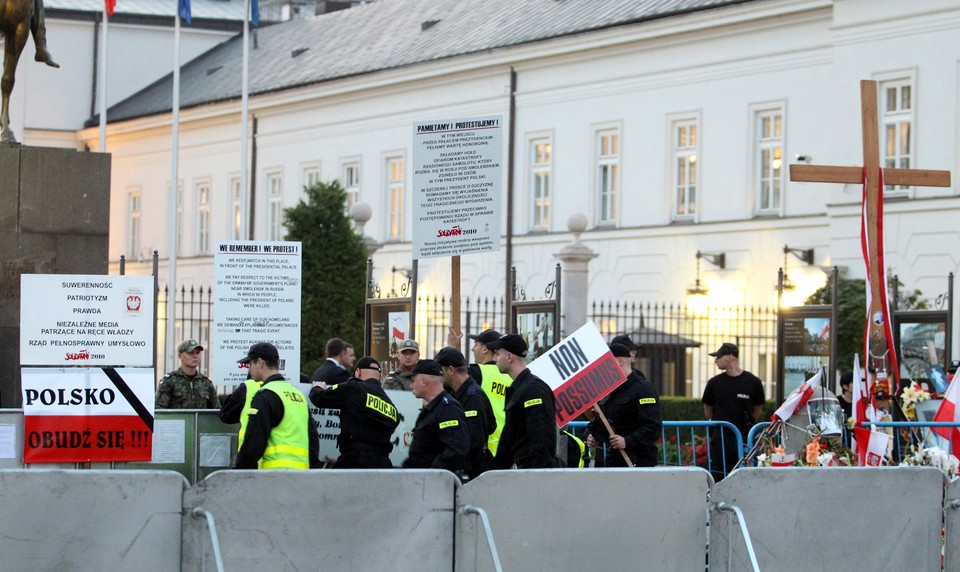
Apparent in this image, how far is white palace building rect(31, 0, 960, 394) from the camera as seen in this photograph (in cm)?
3322

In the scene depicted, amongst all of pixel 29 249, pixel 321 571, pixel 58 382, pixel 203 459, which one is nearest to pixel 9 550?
pixel 321 571

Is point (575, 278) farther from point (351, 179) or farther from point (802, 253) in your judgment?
point (351, 179)

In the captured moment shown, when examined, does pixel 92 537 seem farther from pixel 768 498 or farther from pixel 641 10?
pixel 641 10

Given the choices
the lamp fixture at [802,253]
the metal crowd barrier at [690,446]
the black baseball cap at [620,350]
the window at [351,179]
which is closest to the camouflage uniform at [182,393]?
the metal crowd barrier at [690,446]

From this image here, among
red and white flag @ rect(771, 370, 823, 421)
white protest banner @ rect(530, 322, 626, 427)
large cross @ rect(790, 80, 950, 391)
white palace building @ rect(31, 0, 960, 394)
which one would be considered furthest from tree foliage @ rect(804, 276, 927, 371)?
white protest banner @ rect(530, 322, 626, 427)

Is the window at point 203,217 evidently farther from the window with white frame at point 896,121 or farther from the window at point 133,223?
the window with white frame at point 896,121

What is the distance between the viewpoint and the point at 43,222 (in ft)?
49.2

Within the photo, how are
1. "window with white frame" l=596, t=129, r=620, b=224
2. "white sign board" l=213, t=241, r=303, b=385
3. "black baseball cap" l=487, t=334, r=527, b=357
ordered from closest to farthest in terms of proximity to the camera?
"black baseball cap" l=487, t=334, r=527, b=357 → "white sign board" l=213, t=241, r=303, b=385 → "window with white frame" l=596, t=129, r=620, b=224

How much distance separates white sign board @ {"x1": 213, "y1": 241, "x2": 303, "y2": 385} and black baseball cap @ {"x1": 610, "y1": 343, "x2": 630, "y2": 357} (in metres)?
2.41

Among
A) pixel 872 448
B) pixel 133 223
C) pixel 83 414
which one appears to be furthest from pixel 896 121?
pixel 133 223

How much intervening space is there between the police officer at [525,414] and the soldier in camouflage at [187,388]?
12.8 feet

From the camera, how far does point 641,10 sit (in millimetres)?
39375

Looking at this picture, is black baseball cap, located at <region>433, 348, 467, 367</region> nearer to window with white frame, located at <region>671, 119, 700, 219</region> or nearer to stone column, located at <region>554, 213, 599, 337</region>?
stone column, located at <region>554, 213, 599, 337</region>


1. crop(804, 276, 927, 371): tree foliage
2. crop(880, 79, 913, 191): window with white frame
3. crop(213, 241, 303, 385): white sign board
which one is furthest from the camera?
crop(880, 79, 913, 191): window with white frame
